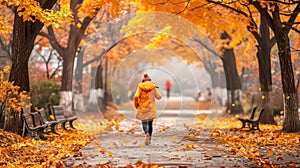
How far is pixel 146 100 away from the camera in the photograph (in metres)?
16.7

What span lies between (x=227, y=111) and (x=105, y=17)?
8.88 metres

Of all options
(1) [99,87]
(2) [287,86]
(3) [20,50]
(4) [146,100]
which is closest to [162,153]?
(4) [146,100]

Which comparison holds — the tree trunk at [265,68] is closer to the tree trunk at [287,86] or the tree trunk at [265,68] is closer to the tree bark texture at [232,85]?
the tree trunk at [287,86]

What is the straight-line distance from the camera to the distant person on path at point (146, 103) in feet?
54.2

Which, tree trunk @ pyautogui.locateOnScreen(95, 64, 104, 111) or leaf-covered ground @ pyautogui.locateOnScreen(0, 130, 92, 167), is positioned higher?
tree trunk @ pyautogui.locateOnScreen(95, 64, 104, 111)

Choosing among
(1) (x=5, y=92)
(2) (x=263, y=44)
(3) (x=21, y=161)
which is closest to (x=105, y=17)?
(2) (x=263, y=44)

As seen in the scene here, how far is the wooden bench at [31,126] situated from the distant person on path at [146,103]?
10.9 ft

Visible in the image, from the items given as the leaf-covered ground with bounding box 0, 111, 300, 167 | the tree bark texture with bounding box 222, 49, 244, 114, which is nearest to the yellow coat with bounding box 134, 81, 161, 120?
the leaf-covered ground with bounding box 0, 111, 300, 167

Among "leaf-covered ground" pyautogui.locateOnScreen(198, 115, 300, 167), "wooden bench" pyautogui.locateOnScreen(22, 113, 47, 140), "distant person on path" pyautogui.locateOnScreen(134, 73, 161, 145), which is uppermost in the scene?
"distant person on path" pyautogui.locateOnScreen(134, 73, 161, 145)

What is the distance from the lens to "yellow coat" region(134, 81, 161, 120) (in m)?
16.5

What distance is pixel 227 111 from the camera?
34812 millimetres

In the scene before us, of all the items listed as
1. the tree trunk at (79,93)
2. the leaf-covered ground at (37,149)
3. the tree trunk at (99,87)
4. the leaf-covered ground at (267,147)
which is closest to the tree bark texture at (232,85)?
the tree trunk at (99,87)

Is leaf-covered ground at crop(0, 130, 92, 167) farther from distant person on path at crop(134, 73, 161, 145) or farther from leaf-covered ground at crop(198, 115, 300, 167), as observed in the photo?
leaf-covered ground at crop(198, 115, 300, 167)

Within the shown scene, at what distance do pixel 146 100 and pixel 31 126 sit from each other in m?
4.27
